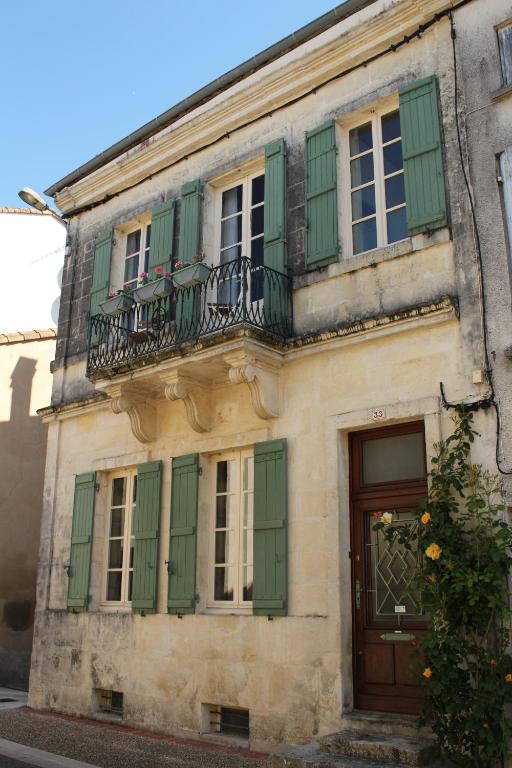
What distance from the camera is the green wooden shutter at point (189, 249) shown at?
8750 millimetres

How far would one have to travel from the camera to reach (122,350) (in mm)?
9094

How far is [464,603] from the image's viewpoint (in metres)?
5.86

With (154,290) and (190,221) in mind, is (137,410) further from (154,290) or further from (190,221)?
(190,221)

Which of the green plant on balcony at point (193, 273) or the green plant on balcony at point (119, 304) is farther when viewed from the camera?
the green plant on balcony at point (119, 304)

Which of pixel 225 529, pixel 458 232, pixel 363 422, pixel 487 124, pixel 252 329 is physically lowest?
pixel 225 529

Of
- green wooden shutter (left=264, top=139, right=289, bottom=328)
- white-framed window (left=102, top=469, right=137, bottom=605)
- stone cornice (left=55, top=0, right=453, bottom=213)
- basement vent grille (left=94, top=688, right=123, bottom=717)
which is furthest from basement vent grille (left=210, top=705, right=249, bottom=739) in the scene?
stone cornice (left=55, top=0, right=453, bottom=213)

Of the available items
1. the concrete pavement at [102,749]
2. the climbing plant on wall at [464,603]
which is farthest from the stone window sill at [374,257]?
the concrete pavement at [102,749]

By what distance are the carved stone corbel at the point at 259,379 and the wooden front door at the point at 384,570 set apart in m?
0.94

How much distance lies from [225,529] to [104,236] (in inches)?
188

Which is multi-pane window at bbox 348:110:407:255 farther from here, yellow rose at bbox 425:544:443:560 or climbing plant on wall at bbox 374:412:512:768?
yellow rose at bbox 425:544:443:560

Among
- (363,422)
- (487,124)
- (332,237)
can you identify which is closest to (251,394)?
(363,422)

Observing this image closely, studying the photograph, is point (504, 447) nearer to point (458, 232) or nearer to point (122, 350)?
point (458, 232)

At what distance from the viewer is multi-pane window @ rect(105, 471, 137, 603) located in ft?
30.6

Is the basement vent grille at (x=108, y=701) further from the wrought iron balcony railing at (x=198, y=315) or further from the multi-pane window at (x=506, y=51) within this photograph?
the multi-pane window at (x=506, y=51)
